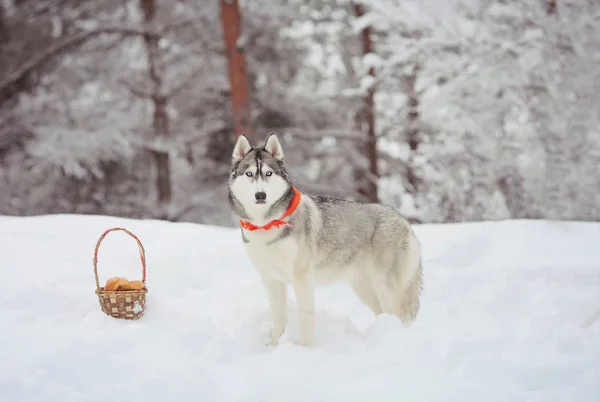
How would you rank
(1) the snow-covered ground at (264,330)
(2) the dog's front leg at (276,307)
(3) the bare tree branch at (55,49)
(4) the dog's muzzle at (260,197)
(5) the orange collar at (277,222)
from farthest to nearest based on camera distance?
1. (3) the bare tree branch at (55,49)
2. (2) the dog's front leg at (276,307)
3. (5) the orange collar at (277,222)
4. (4) the dog's muzzle at (260,197)
5. (1) the snow-covered ground at (264,330)

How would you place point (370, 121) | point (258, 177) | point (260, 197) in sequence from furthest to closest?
point (370, 121) < point (258, 177) < point (260, 197)

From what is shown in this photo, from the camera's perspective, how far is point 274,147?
405 centimetres

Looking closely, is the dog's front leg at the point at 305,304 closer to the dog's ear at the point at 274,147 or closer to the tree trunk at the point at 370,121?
the dog's ear at the point at 274,147

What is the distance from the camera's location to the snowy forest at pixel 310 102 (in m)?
6.51

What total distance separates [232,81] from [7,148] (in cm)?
485

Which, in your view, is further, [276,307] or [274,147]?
[276,307]

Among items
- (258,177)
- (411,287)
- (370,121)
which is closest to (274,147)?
(258,177)

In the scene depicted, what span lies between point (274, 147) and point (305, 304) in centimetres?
120

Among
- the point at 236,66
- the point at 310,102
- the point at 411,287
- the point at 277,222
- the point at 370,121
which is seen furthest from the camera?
the point at 310,102

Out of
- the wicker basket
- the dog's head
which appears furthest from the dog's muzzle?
the wicker basket

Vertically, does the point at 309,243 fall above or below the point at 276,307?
above

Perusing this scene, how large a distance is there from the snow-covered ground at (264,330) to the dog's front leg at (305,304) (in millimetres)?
145

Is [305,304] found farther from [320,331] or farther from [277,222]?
[277,222]

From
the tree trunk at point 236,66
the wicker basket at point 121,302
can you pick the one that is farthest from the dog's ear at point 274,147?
the tree trunk at point 236,66
